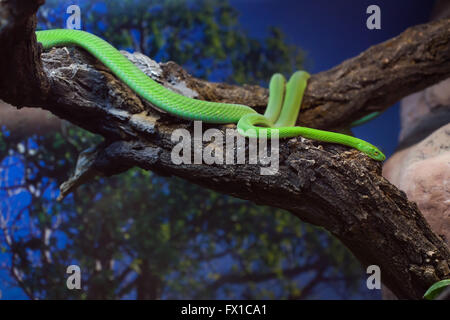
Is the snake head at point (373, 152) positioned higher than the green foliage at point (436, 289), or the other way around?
the snake head at point (373, 152)

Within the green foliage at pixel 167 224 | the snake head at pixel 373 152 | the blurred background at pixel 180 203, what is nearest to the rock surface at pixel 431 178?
the snake head at pixel 373 152

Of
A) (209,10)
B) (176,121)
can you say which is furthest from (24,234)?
(209,10)

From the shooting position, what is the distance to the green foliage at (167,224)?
322cm

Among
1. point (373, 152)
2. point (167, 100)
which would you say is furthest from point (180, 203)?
point (373, 152)

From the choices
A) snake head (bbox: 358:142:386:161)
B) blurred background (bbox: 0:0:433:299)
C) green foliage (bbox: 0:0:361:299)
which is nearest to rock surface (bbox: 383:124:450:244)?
snake head (bbox: 358:142:386:161)

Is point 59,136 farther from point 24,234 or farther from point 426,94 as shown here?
point 426,94

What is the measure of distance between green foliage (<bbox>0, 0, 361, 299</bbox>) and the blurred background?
1 centimetres

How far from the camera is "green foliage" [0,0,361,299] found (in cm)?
322

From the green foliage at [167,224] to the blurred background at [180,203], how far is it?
1 centimetres

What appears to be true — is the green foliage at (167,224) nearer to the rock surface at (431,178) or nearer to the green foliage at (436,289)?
the rock surface at (431,178)

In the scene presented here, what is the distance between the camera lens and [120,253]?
11.9 feet

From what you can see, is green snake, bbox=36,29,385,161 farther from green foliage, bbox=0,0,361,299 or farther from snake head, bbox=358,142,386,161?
green foliage, bbox=0,0,361,299
